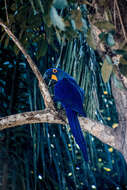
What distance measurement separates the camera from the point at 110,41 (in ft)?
3.46

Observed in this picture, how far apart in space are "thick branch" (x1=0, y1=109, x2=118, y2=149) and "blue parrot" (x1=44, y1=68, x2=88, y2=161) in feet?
0.23

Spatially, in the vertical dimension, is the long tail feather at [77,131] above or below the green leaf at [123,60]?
below

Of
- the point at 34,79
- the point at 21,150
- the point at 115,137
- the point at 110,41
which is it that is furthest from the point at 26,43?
the point at 21,150

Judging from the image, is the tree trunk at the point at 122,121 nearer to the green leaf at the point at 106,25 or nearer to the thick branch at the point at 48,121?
the thick branch at the point at 48,121

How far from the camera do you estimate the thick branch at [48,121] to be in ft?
5.61

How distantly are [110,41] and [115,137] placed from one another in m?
0.91

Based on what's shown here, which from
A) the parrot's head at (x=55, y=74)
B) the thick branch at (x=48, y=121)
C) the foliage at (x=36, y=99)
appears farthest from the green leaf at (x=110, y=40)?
the parrot's head at (x=55, y=74)

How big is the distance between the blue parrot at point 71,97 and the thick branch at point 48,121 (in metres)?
0.07

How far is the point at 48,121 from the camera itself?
5.78 ft

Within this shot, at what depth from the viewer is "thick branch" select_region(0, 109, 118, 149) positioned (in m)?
1.71

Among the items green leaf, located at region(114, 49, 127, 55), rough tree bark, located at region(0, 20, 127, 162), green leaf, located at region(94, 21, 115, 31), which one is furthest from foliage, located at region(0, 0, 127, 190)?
green leaf, located at region(114, 49, 127, 55)

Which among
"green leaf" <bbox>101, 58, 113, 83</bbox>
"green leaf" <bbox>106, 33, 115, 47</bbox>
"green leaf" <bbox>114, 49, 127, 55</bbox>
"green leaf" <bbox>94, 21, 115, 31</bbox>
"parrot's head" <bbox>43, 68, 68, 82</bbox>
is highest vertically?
"parrot's head" <bbox>43, 68, 68, 82</bbox>

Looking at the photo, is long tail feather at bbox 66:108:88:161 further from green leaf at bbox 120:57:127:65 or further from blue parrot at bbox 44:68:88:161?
green leaf at bbox 120:57:127:65

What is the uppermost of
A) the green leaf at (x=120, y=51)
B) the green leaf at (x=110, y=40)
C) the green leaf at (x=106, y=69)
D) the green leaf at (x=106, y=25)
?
the green leaf at (x=106, y=25)
